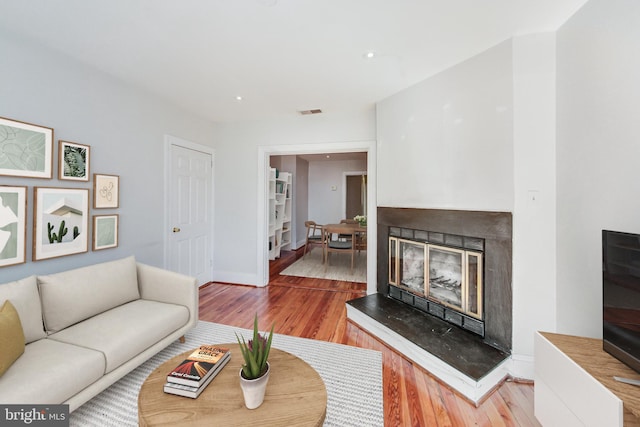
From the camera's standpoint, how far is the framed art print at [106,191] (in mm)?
2301

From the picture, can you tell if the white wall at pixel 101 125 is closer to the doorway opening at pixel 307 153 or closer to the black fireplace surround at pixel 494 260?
the doorway opening at pixel 307 153

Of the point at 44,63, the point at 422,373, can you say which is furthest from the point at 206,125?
the point at 422,373

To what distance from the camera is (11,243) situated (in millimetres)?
1772

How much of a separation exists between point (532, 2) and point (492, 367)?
7.42 ft

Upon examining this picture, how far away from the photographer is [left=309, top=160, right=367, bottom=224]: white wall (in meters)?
7.02

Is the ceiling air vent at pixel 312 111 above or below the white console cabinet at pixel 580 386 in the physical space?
above

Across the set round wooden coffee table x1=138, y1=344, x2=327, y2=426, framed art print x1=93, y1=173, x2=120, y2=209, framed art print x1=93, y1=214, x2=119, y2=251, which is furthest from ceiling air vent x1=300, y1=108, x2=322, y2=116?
round wooden coffee table x1=138, y1=344, x2=327, y2=426

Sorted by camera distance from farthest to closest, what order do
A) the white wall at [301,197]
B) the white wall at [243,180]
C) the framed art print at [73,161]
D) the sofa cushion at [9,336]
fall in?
1. the white wall at [301,197]
2. the white wall at [243,180]
3. the framed art print at [73,161]
4. the sofa cushion at [9,336]

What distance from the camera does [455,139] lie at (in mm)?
2199

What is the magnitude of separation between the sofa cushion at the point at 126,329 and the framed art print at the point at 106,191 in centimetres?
96

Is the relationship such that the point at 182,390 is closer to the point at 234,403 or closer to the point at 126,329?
the point at 234,403

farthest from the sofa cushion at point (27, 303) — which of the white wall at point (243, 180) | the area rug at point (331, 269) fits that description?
the area rug at point (331, 269)

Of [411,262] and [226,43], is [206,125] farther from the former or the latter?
[411,262]

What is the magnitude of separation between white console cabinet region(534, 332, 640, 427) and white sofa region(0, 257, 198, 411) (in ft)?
7.85
